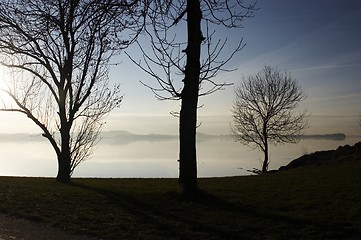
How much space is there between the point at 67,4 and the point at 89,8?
55 centimetres

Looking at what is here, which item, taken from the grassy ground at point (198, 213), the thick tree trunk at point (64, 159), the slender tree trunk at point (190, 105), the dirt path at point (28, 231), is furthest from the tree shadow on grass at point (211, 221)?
the thick tree trunk at point (64, 159)

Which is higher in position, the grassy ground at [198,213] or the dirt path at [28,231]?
the grassy ground at [198,213]

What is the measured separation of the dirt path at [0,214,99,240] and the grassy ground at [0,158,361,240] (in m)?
0.32

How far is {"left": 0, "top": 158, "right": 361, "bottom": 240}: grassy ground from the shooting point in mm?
8844

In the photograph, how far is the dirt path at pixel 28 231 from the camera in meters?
8.37

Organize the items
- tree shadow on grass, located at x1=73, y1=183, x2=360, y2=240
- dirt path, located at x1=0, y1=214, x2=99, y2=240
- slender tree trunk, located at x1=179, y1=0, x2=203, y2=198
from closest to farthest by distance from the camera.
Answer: dirt path, located at x1=0, y1=214, x2=99, y2=240 → tree shadow on grass, located at x1=73, y1=183, x2=360, y2=240 → slender tree trunk, located at x1=179, y1=0, x2=203, y2=198

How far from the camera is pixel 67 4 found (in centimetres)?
1112

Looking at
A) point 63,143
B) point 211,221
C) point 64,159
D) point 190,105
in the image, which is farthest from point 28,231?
point 64,159

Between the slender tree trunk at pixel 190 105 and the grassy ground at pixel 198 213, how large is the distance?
64 centimetres

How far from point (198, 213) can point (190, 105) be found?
3105mm

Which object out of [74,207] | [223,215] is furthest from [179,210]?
[74,207]

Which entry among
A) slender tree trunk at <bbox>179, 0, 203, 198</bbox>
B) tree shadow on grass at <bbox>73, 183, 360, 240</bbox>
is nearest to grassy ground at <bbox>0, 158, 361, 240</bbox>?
tree shadow on grass at <bbox>73, 183, 360, 240</bbox>

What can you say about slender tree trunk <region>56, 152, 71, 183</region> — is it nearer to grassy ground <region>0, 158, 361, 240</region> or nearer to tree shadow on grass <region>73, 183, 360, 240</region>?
grassy ground <region>0, 158, 361, 240</region>

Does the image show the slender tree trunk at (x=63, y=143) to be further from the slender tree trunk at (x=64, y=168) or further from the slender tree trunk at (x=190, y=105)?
the slender tree trunk at (x=190, y=105)
